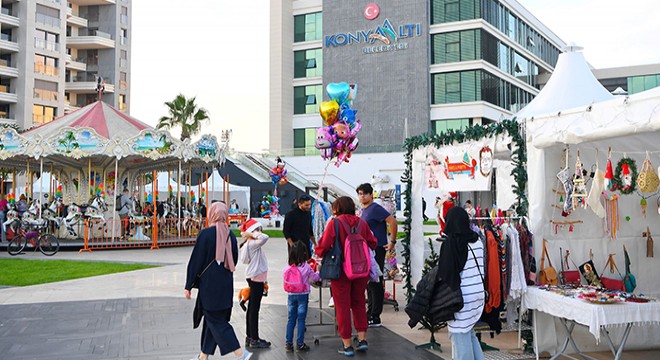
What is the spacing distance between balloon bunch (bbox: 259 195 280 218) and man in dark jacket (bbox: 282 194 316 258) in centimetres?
2756

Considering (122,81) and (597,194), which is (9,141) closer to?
(597,194)

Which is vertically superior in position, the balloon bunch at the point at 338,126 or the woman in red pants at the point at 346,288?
the balloon bunch at the point at 338,126

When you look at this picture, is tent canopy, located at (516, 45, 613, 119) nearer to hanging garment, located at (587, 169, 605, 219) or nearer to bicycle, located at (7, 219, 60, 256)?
hanging garment, located at (587, 169, 605, 219)

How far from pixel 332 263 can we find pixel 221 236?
1307 millimetres

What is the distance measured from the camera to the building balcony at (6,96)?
162ft

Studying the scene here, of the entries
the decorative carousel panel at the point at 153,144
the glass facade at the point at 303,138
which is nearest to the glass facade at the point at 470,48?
the glass facade at the point at 303,138

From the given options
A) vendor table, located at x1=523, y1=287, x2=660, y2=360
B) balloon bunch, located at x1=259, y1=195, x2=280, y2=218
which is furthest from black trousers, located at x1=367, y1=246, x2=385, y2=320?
balloon bunch, located at x1=259, y1=195, x2=280, y2=218

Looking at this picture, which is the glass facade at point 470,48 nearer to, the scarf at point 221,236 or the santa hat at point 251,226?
the santa hat at point 251,226

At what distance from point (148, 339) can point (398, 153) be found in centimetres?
3303

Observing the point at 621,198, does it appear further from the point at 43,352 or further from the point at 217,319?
the point at 43,352

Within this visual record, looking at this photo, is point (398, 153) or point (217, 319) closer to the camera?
point (217, 319)

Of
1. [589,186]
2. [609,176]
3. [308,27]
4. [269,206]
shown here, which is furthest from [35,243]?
[308,27]

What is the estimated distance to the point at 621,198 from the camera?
7656 millimetres

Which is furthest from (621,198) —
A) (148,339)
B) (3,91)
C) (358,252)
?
A: (3,91)
